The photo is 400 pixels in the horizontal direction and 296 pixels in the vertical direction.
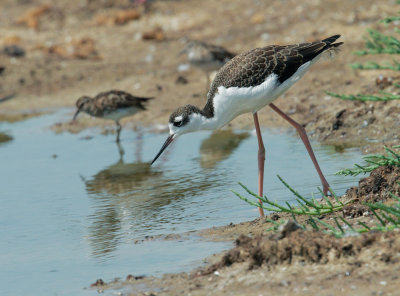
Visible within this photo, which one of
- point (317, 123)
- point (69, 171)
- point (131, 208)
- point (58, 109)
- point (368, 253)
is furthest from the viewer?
point (58, 109)

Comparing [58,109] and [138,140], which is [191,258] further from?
[58,109]

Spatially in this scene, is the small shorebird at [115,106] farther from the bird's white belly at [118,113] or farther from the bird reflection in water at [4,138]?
the bird reflection in water at [4,138]

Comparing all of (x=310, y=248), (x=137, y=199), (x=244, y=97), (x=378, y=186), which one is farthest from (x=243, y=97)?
(x=310, y=248)

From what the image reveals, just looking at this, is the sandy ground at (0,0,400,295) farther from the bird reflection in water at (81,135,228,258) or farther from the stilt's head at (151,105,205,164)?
A: the stilt's head at (151,105,205,164)

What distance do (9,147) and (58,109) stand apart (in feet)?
9.87

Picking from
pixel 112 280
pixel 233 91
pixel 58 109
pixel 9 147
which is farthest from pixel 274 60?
pixel 58 109

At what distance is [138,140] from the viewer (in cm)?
1132

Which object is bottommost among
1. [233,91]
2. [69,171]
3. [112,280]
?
[112,280]

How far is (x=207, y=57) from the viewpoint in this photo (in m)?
13.0

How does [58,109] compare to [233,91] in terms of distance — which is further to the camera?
[58,109]

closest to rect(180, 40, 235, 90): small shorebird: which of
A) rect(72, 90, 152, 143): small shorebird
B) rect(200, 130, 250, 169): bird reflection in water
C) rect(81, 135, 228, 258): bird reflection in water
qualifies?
rect(72, 90, 152, 143): small shorebird

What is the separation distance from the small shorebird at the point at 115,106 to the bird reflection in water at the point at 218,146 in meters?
1.68

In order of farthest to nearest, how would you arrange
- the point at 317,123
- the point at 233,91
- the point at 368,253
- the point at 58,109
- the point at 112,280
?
the point at 58,109, the point at 317,123, the point at 233,91, the point at 112,280, the point at 368,253

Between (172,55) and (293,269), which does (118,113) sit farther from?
(293,269)
